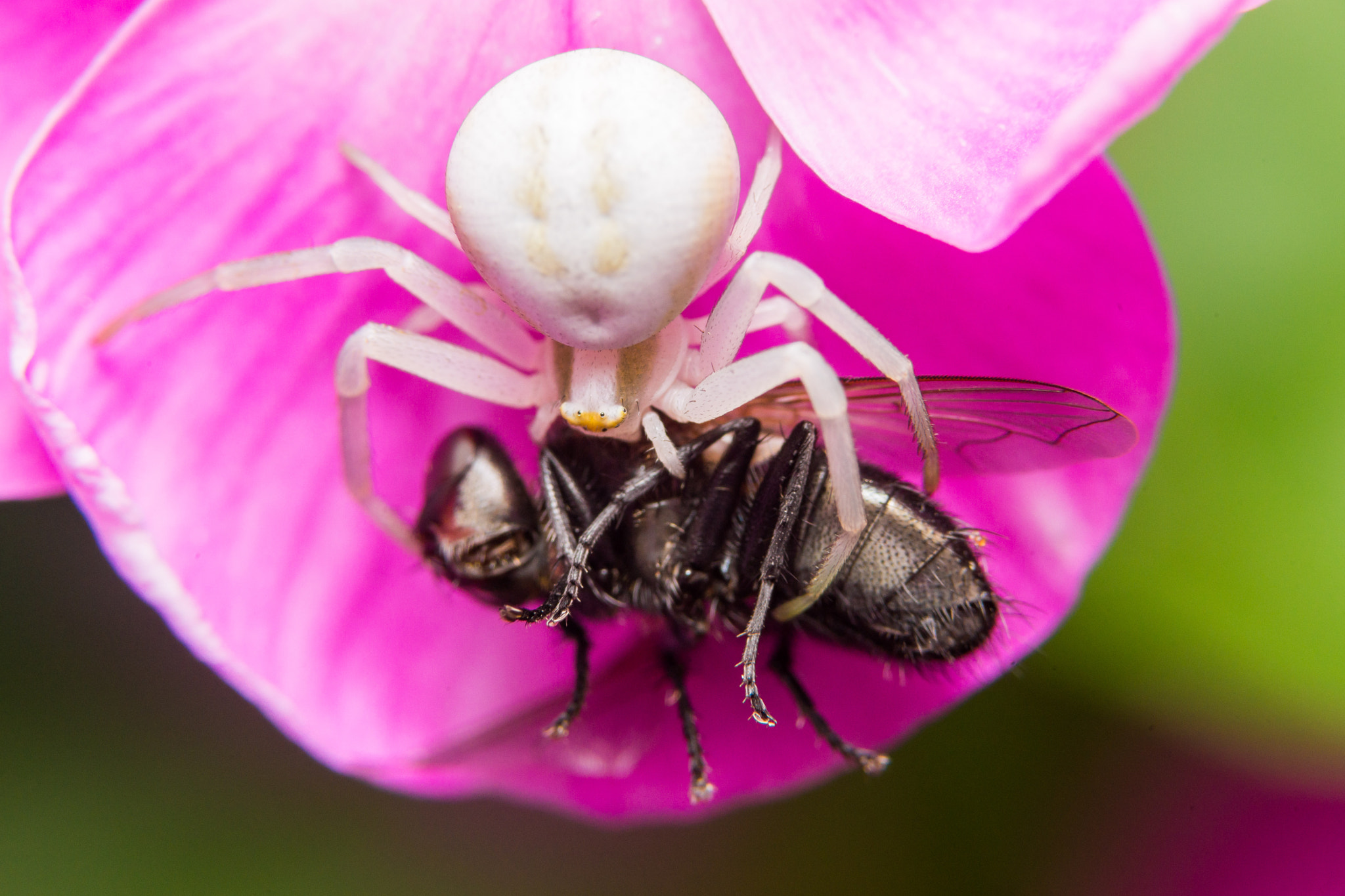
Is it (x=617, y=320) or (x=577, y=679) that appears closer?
(x=617, y=320)

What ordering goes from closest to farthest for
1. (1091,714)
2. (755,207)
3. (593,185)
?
(593,185), (755,207), (1091,714)

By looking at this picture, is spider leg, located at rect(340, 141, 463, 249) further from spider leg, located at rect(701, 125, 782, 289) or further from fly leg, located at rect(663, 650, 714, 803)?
fly leg, located at rect(663, 650, 714, 803)

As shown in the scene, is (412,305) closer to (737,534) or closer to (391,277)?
(391,277)

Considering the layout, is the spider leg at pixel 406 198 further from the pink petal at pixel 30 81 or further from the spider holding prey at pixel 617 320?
the pink petal at pixel 30 81

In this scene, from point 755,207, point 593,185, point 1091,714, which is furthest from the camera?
point 1091,714

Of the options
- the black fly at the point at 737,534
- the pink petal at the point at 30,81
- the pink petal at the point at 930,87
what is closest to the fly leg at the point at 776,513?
the black fly at the point at 737,534

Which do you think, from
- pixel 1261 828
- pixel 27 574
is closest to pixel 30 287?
pixel 27 574

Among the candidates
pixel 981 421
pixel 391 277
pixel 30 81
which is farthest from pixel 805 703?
pixel 30 81
